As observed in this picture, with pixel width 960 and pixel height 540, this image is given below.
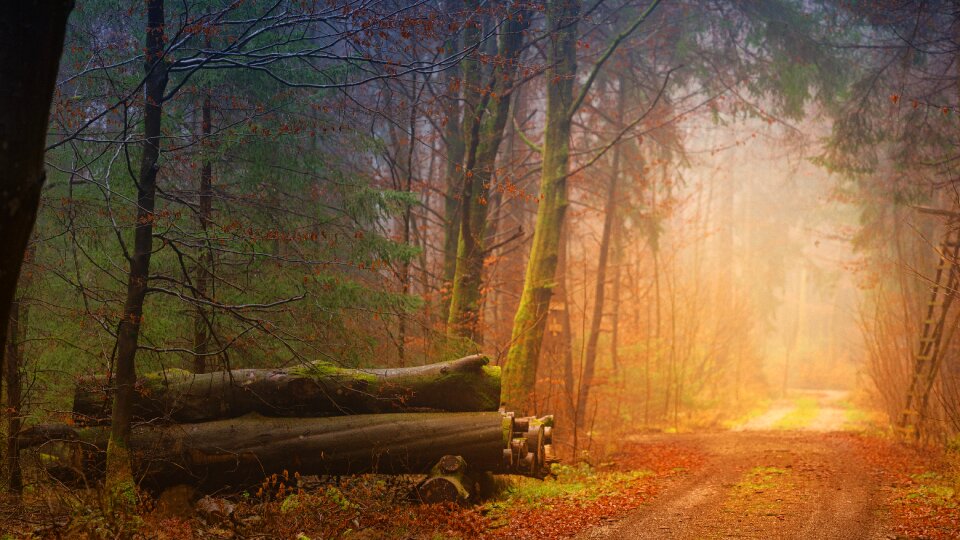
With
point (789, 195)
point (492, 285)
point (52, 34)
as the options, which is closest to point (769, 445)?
point (492, 285)

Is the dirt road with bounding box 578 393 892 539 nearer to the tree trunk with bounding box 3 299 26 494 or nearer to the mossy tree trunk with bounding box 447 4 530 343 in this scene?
the mossy tree trunk with bounding box 447 4 530 343

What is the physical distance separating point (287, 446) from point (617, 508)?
427 cm

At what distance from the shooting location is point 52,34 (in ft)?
11.4

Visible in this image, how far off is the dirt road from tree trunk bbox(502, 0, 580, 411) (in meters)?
3.75

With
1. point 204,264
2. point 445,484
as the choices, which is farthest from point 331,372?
point 204,264

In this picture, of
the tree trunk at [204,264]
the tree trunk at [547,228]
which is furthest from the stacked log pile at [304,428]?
the tree trunk at [547,228]

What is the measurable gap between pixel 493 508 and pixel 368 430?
6.38 ft

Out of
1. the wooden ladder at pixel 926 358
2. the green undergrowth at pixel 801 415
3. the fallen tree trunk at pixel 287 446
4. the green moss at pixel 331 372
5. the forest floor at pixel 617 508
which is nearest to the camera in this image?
the forest floor at pixel 617 508

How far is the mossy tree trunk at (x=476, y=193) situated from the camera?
1374cm

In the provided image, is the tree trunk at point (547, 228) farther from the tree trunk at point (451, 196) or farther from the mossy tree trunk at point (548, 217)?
the tree trunk at point (451, 196)

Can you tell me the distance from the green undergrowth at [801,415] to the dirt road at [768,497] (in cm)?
685

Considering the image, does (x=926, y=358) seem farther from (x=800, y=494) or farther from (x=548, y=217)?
(x=548, y=217)

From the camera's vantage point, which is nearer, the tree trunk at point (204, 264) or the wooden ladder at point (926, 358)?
the tree trunk at point (204, 264)

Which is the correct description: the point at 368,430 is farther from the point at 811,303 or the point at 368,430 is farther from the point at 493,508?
the point at 811,303
